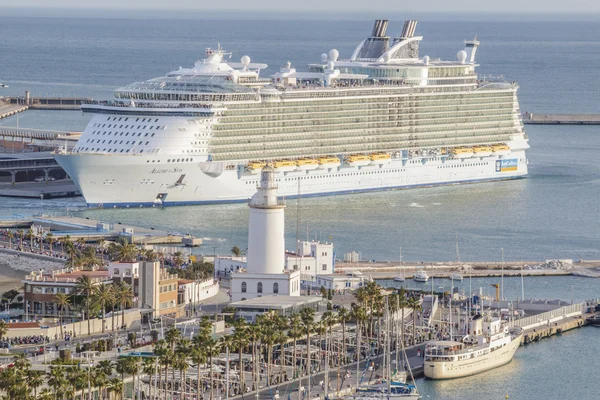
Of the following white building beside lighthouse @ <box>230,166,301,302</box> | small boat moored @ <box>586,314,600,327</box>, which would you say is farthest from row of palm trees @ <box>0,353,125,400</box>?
small boat moored @ <box>586,314,600,327</box>

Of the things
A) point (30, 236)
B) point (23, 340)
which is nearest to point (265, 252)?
point (23, 340)

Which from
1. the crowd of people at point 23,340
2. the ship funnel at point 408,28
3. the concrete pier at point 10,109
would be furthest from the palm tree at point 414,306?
the concrete pier at point 10,109

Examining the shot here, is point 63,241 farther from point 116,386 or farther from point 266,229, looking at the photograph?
point 116,386

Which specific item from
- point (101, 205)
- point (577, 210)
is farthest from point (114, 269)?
point (577, 210)

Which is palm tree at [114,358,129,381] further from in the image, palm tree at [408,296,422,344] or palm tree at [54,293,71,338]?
palm tree at [408,296,422,344]

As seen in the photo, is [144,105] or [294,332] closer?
[294,332]

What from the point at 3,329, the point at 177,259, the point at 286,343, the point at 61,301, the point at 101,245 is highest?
the point at 101,245
